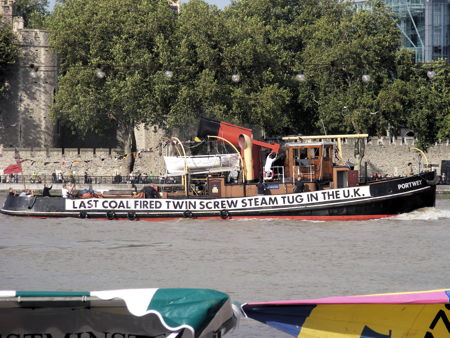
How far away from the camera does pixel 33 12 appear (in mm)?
90438

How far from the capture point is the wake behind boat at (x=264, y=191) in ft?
125

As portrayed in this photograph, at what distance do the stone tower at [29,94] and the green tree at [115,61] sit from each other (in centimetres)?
320

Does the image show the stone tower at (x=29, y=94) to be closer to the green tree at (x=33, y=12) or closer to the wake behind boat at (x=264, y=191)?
the green tree at (x=33, y=12)

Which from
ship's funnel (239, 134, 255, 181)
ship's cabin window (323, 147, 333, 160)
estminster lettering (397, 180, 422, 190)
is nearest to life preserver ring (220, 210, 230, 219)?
ship's funnel (239, 134, 255, 181)

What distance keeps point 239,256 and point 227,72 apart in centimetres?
3861

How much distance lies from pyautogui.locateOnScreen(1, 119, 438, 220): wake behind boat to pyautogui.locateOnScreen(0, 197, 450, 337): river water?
1.46 feet

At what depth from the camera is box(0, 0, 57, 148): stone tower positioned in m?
70.1

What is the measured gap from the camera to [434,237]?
34000 millimetres

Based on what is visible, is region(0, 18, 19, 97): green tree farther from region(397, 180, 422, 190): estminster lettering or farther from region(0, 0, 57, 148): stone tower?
region(397, 180, 422, 190): estminster lettering

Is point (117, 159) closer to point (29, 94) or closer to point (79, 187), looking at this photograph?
point (79, 187)

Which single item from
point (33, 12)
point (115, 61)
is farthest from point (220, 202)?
point (33, 12)

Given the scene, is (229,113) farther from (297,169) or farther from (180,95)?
(297,169)

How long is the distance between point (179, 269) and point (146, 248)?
16.4ft

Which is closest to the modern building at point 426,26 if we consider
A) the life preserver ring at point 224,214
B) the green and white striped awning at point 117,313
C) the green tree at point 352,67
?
the green tree at point 352,67
